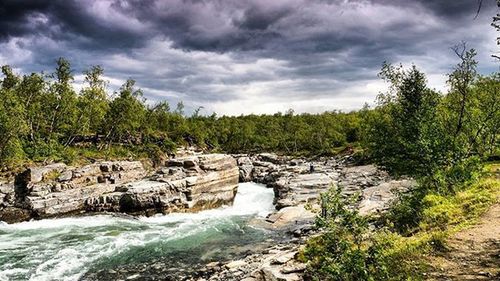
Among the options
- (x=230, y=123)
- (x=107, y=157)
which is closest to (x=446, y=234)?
(x=107, y=157)

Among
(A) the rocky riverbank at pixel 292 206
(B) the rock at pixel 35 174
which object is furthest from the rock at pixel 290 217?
(B) the rock at pixel 35 174

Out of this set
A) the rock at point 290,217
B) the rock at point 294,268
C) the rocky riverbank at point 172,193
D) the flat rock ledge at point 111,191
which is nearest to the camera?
the rock at point 294,268

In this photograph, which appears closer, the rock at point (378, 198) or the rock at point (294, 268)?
the rock at point (294, 268)

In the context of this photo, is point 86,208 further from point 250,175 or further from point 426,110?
point 426,110

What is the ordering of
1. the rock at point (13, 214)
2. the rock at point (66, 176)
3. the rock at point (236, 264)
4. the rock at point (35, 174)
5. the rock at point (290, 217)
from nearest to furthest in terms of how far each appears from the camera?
the rock at point (236, 264)
the rock at point (290, 217)
the rock at point (13, 214)
the rock at point (35, 174)
the rock at point (66, 176)

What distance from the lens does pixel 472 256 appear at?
45.4 feet

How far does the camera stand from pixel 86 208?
4297cm

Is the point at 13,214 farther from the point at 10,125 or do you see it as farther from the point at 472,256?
the point at 472,256

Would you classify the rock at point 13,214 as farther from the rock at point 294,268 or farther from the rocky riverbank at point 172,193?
the rock at point 294,268

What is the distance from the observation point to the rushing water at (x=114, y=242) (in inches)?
987

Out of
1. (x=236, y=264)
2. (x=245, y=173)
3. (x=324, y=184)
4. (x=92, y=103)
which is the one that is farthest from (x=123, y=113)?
(x=236, y=264)

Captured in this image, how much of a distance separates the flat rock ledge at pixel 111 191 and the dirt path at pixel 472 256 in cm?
3335

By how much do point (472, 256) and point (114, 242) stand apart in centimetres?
2615

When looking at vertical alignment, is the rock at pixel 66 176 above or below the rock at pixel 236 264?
above
